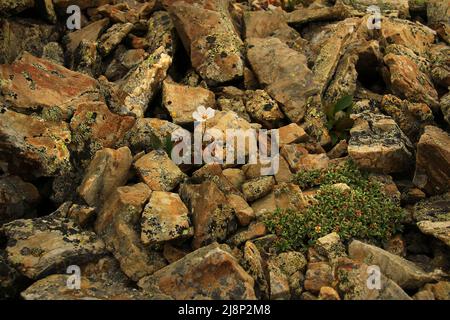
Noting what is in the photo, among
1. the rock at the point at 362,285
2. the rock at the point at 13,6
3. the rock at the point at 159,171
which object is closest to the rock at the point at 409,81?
the rock at the point at 362,285

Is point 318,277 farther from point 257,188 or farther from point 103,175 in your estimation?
point 103,175

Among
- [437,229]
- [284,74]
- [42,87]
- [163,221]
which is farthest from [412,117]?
[42,87]

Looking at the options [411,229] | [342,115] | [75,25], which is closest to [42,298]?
[411,229]

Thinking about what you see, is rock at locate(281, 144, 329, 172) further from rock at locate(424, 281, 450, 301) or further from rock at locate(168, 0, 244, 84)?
rock at locate(424, 281, 450, 301)

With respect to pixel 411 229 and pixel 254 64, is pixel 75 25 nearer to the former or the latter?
pixel 254 64

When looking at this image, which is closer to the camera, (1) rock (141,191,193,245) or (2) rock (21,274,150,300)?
(2) rock (21,274,150,300)

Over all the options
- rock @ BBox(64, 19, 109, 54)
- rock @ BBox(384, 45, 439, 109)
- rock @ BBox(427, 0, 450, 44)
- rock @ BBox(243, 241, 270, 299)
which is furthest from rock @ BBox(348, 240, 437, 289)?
rock @ BBox(64, 19, 109, 54)
